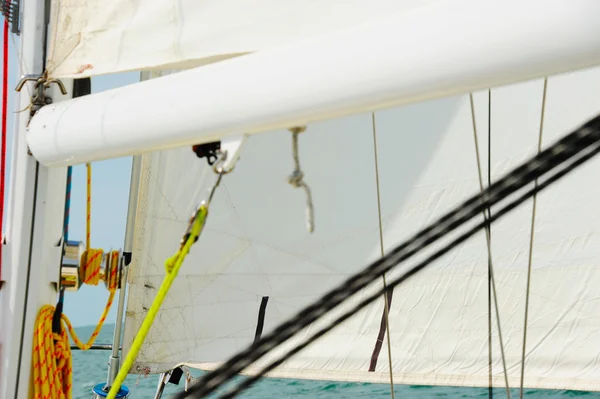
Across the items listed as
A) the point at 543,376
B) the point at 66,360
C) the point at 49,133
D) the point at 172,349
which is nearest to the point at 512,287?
the point at 543,376

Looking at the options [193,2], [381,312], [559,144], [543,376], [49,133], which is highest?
[193,2]

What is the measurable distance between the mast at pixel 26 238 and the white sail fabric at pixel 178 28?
0.07 meters

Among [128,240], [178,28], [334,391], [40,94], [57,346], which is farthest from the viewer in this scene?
[334,391]

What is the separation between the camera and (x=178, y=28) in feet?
3.39

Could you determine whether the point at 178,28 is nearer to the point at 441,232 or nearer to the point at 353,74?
the point at 353,74

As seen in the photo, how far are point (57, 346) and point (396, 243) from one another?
0.75 metres

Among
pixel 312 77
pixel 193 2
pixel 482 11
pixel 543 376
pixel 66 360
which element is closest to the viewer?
pixel 482 11

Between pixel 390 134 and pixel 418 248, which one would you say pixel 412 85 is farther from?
pixel 390 134

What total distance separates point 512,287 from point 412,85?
1.12 metres

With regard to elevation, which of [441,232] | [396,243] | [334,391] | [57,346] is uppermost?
[396,243]

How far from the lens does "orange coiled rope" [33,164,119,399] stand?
1.25 meters

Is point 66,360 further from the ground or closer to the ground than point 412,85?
closer to the ground

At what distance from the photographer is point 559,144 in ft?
2.27

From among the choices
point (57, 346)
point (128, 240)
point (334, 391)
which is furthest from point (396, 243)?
point (334, 391)
